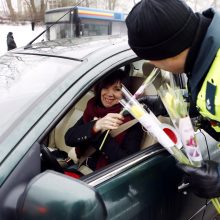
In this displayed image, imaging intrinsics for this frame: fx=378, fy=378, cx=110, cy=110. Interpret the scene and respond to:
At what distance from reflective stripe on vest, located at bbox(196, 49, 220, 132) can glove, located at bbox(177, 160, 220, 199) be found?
31 cm

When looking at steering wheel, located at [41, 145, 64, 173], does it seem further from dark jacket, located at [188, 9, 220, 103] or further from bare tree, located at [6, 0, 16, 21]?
bare tree, located at [6, 0, 16, 21]

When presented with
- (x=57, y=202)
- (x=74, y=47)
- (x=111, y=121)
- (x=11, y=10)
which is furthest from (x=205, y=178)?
(x=11, y=10)

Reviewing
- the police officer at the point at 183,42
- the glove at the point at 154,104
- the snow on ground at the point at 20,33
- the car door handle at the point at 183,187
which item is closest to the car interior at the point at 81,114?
the glove at the point at 154,104

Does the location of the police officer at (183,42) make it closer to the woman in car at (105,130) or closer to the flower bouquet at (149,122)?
the flower bouquet at (149,122)

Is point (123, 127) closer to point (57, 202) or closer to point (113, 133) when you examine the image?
point (113, 133)

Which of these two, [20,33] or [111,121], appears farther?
[20,33]

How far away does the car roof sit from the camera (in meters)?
1.95

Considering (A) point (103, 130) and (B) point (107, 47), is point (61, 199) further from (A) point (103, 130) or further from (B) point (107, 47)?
(B) point (107, 47)

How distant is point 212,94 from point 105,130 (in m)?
0.75

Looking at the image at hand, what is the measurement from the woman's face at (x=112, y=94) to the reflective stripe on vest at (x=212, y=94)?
82cm

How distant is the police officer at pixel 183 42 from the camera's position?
1.50 meters

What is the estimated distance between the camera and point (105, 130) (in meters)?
2.05

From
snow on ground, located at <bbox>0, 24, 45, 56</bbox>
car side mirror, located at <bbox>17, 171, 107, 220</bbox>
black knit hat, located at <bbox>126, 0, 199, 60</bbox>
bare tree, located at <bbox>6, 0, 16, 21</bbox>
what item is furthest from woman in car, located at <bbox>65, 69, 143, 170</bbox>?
bare tree, located at <bbox>6, 0, 16, 21</bbox>

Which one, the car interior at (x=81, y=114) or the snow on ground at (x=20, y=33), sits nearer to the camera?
the car interior at (x=81, y=114)
